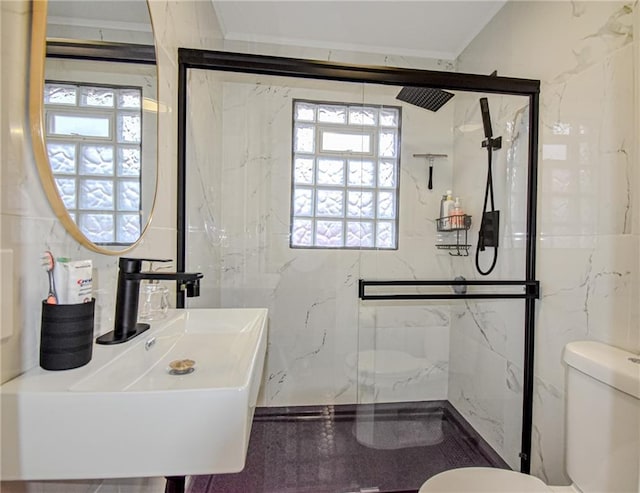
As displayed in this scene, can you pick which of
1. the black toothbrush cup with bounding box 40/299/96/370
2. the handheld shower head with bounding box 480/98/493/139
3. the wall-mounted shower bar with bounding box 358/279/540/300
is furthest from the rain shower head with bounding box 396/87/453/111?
the black toothbrush cup with bounding box 40/299/96/370

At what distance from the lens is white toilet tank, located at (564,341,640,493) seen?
89cm

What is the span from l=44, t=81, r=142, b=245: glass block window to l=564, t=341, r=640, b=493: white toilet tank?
1.44m

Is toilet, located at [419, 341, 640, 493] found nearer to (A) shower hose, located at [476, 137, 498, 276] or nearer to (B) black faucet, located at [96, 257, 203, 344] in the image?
(A) shower hose, located at [476, 137, 498, 276]

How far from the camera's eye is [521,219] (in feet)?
5.44

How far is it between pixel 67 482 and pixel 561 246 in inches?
70.2

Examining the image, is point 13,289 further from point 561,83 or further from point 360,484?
point 561,83

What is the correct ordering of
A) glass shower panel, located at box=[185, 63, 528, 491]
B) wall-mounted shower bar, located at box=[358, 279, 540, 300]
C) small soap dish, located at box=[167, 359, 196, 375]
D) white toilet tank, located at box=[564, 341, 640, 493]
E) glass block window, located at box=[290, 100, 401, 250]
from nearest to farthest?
small soap dish, located at box=[167, 359, 196, 375] → white toilet tank, located at box=[564, 341, 640, 493] → wall-mounted shower bar, located at box=[358, 279, 540, 300] → glass shower panel, located at box=[185, 63, 528, 491] → glass block window, located at box=[290, 100, 401, 250]

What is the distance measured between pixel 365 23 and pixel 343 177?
3.14ft

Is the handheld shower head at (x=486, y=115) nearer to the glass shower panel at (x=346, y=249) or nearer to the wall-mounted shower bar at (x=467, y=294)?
the glass shower panel at (x=346, y=249)

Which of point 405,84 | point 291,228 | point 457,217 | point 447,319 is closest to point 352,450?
point 447,319

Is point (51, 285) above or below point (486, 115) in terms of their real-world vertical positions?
below

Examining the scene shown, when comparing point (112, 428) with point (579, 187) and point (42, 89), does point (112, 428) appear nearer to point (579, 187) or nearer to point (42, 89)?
point (42, 89)

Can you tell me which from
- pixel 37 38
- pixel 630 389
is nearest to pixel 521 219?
pixel 630 389

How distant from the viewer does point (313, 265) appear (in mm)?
2162
